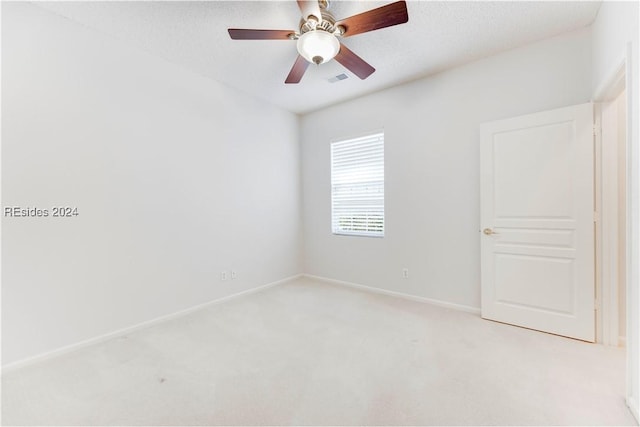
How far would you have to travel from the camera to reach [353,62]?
8.12 feet

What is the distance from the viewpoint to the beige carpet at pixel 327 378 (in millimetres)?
1630

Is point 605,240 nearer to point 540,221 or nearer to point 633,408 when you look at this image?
point 540,221

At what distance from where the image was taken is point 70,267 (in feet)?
7.93

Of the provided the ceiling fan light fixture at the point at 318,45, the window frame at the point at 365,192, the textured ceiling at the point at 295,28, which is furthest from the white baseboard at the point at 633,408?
the ceiling fan light fixture at the point at 318,45

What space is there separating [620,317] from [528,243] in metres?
0.87

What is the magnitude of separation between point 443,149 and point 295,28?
209cm

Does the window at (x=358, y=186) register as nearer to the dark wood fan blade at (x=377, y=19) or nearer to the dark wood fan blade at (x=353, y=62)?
the dark wood fan blade at (x=353, y=62)

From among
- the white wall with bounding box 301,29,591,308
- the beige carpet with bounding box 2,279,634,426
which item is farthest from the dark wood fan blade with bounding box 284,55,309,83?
the beige carpet with bounding box 2,279,634,426

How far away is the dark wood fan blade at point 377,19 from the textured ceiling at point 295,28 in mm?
327

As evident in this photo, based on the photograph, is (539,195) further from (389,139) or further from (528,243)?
(389,139)

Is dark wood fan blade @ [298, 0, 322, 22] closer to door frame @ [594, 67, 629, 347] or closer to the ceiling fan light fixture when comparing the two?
the ceiling fan light fixture

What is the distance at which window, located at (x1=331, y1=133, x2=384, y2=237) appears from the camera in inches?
155

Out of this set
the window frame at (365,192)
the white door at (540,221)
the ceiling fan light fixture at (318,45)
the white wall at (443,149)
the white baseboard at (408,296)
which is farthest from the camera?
the window frame at (365,192)

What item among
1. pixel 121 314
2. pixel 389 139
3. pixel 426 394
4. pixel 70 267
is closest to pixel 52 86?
pixel 70 267
